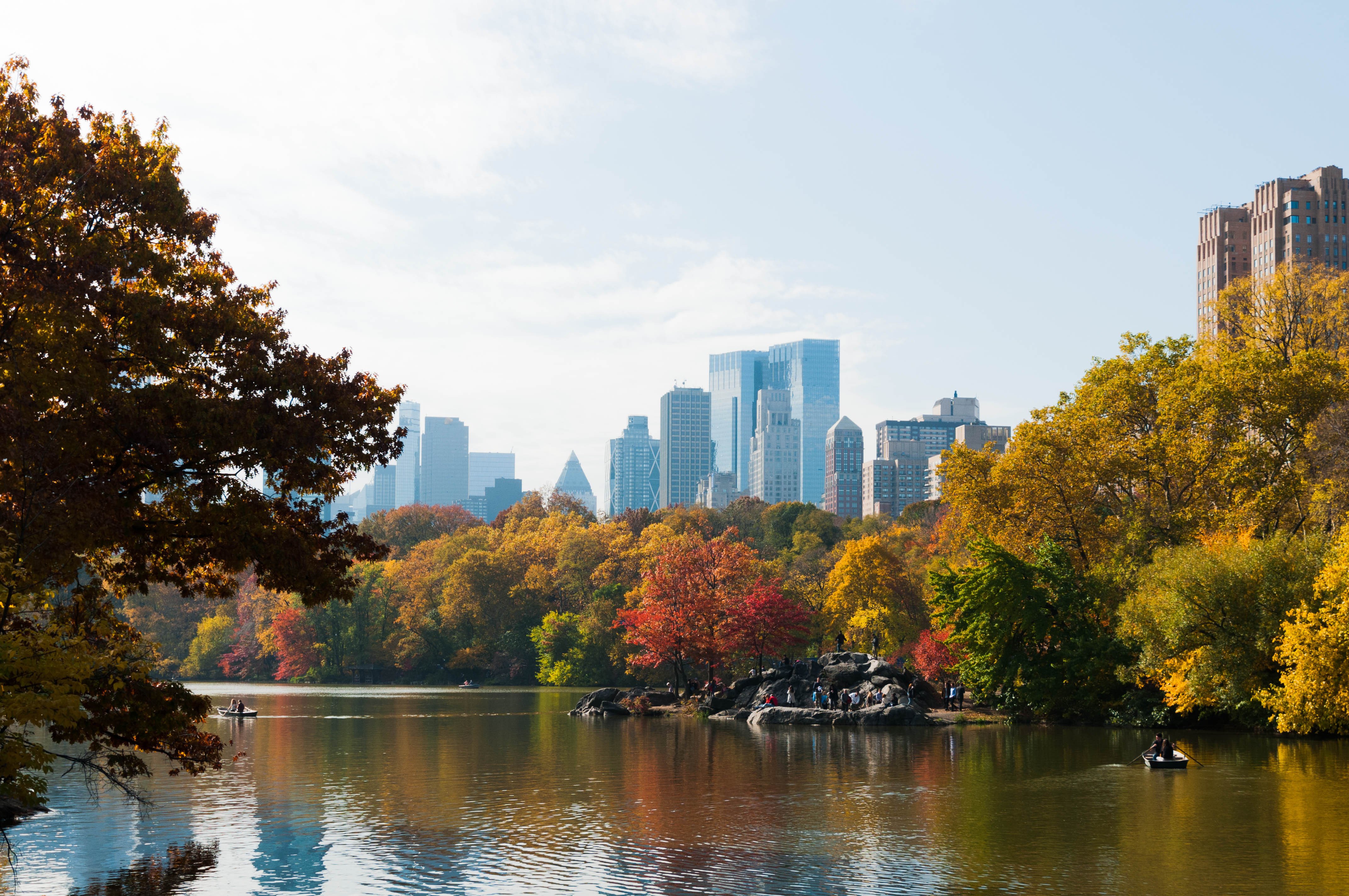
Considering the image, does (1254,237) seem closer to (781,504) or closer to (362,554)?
(781,504)

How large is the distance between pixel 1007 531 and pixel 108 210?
43.5m

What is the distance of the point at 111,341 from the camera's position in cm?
1902

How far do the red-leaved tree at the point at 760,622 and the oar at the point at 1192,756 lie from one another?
24.2 m

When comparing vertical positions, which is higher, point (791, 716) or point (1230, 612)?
point (1230, 612)

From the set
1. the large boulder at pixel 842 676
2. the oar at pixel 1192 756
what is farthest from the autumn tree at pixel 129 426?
the large boulder at pixel 842 676

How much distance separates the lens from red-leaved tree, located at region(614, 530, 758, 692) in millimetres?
60156

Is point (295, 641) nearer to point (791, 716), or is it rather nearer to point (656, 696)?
point (656, 696)

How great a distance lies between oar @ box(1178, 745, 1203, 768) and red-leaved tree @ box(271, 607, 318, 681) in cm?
8570

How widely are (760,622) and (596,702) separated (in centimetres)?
976

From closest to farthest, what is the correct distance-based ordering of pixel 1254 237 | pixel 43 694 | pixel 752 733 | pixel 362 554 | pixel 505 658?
pixel 43 694 < pixel 362 554 < pixel 752 733 < pixel 505 658 < pixel 1254 237

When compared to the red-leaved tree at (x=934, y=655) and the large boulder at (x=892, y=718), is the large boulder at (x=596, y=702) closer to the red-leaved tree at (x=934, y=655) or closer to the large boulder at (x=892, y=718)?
the large boulder at (x=892, y=718)

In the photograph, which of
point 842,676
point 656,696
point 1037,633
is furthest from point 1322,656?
point 656,696

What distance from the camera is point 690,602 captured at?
199ft

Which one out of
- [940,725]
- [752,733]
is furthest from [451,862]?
[940,725]
